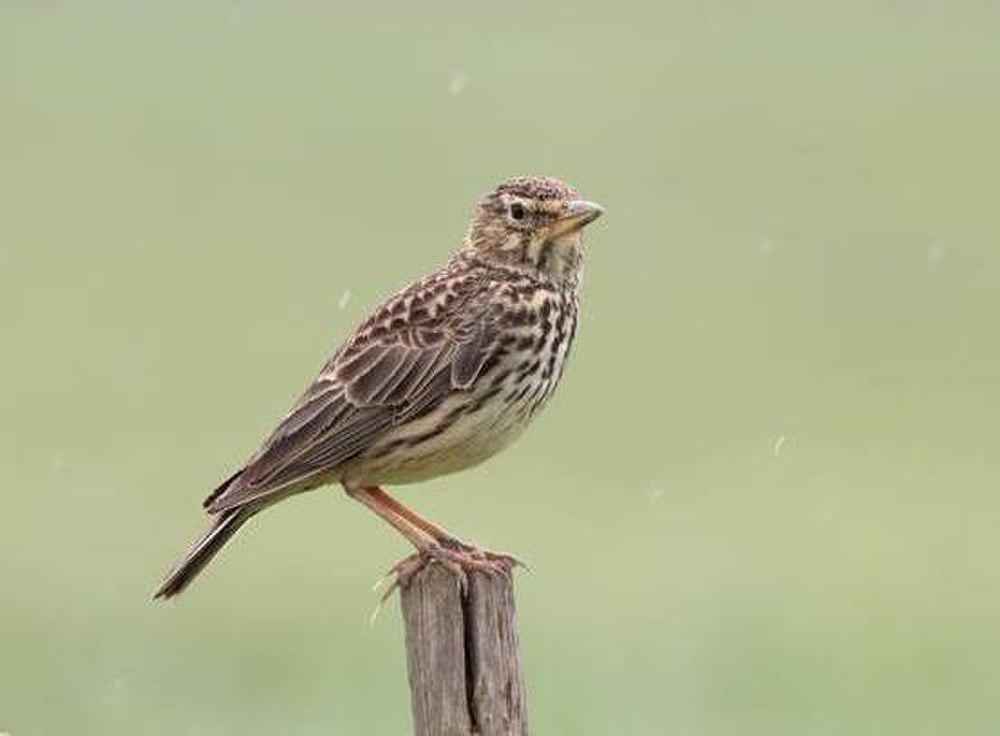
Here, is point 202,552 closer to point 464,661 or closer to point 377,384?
point 377,384

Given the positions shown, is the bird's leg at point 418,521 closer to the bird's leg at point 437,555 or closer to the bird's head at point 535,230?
the bird's leg at point 437,555

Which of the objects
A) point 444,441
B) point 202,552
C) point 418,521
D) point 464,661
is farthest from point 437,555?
point 444,441

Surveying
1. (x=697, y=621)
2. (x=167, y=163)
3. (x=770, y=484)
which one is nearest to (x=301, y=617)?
(x=697, y=621)

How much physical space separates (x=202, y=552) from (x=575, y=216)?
1.70m

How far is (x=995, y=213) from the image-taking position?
2480 centimetres

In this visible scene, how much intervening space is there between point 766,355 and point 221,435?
3864 mm

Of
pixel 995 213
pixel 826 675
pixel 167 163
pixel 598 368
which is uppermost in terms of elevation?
pixel 167 163

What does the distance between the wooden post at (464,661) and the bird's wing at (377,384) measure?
1172 mm

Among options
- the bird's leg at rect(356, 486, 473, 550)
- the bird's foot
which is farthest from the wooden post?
the bird's leg at rect(356, 486, 473, 550)

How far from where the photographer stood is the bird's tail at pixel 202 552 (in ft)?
27.2

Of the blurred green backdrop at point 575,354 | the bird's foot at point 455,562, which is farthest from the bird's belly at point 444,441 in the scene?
the blurred green backdrop at point 575,354

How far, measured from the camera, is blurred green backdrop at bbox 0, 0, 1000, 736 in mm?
13445

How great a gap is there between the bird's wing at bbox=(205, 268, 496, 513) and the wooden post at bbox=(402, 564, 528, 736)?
117 cm

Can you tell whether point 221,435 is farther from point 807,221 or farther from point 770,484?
point 807,221
